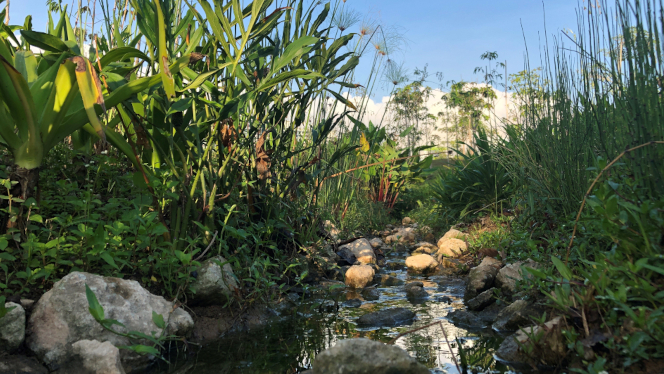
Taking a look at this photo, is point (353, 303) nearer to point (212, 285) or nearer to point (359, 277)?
point (359, 277)

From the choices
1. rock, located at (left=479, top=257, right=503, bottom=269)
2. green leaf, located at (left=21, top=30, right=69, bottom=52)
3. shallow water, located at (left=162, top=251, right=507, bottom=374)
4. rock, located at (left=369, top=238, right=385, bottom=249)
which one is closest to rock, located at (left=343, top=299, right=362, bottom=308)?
shallow water, located at (left=162, top=251, right=507, bottom=374)

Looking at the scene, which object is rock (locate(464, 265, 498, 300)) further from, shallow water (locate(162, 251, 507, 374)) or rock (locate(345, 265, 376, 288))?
rock (locate(345, 265, 376, 288))

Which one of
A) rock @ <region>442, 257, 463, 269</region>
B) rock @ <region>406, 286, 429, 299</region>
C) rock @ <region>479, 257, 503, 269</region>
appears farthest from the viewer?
rock @ <region>442, 257, 463, 269</region>

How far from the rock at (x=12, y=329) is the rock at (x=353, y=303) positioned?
163 centimetres

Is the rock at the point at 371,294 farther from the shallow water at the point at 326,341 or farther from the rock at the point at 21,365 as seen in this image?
the rock at the point at 21,365

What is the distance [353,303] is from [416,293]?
18.4 inches

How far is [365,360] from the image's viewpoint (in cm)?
153

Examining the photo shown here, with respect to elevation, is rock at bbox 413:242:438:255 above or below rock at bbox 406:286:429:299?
above

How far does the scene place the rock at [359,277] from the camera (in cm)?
331

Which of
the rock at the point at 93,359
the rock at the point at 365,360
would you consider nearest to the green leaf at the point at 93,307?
the rock at the point at 93,359

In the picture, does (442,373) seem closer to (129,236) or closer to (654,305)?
(654,305)

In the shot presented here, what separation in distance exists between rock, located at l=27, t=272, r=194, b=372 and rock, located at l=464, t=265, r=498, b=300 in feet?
5.86

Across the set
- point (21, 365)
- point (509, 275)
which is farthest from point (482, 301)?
point (21, 365)

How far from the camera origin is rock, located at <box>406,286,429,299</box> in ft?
9.68
